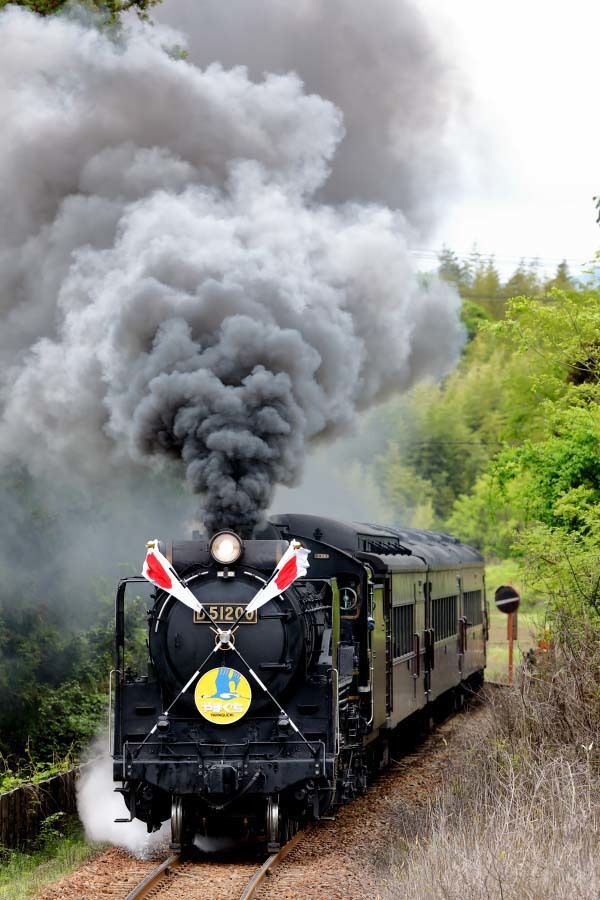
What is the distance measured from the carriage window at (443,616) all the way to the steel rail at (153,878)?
23.6 feet

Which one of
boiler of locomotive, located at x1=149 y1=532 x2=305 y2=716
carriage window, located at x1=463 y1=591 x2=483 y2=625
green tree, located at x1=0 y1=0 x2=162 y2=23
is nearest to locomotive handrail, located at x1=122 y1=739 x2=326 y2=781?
boiler of locomotive, located at x1=149 y1=532 x2=305 y2=716

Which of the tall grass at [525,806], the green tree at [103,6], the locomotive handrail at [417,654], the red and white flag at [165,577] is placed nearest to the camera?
the tall grass at [525,806]

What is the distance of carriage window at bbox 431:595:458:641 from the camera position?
15.8 metres

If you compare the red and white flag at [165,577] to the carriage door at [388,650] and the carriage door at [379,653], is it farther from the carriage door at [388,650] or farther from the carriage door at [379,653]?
the carriage door at [388,650]

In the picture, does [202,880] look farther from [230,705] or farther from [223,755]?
[230,705]

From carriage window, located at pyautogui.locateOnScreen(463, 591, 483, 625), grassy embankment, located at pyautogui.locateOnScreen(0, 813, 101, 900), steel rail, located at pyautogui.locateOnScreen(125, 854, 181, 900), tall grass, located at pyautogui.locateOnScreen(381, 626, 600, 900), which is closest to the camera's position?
tall grass, located at pyautogui.locateOnScreen(381, 626, 600, 900)

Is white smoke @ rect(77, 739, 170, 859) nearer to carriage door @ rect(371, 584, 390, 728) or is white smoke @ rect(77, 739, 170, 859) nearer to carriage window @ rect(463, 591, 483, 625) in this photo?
carriage door @ rect(371, 584, 390, 728)

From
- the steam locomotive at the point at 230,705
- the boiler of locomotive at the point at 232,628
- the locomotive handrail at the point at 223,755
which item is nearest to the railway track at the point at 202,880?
the steam locomotive at the point at 230,705

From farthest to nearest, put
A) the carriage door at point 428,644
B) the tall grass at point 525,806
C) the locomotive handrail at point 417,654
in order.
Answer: the carriage door at point 428,644 → the locomotive handrail at point 417,654 → the tall grass at point 525,806

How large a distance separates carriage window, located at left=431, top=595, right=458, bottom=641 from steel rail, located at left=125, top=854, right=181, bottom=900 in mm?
7205

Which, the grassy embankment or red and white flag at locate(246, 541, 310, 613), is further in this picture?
red and white flag at locate(246, 541, 310, 613)

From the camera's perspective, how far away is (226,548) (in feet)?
29.4

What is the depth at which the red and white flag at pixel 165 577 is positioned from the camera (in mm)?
8875

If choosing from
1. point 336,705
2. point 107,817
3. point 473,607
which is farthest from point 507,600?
point 336,705
